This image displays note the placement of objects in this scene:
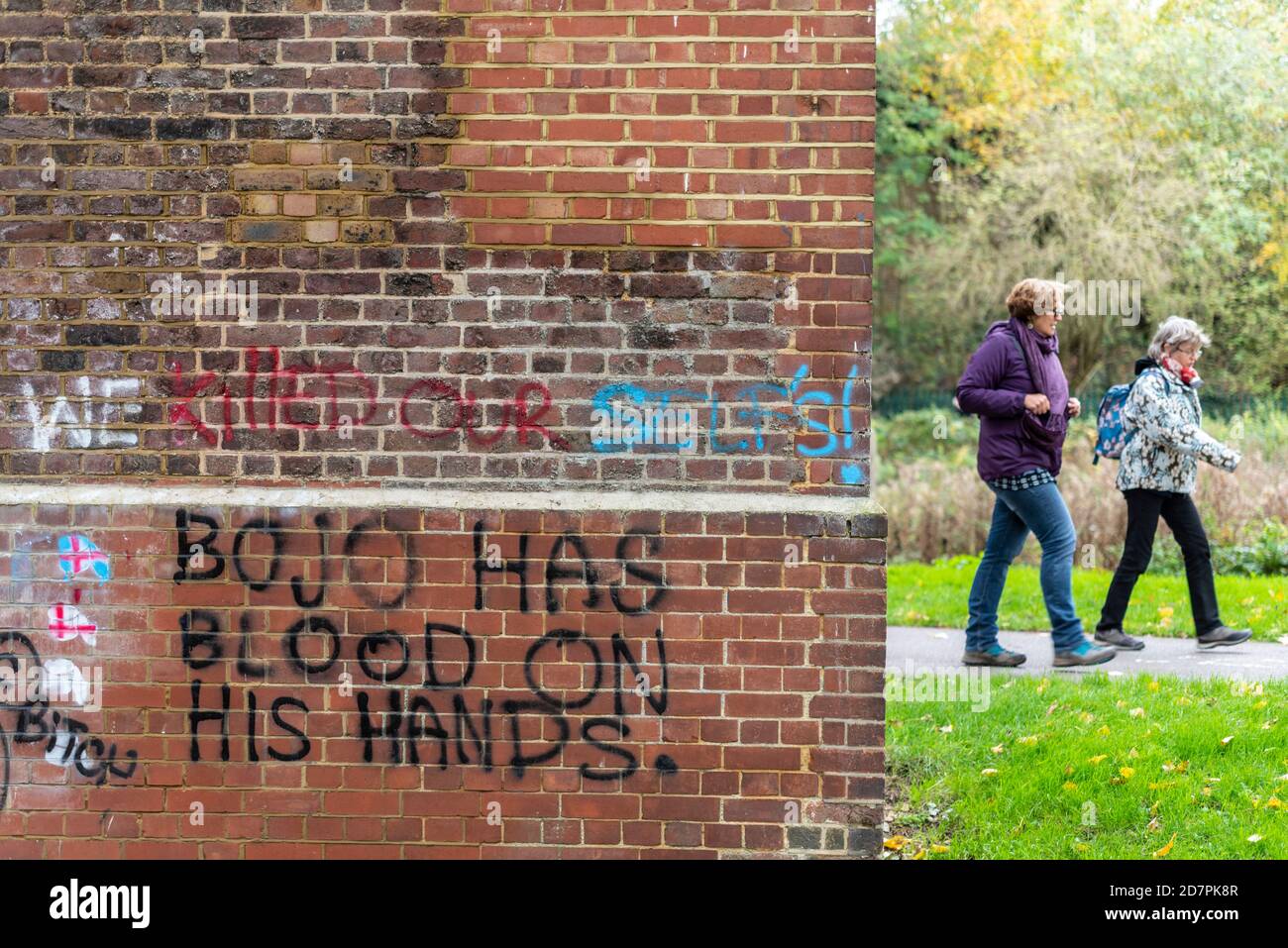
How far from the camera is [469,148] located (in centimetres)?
416

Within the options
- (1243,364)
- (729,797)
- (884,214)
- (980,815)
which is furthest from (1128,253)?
(729,797)

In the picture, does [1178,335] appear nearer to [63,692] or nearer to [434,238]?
[434,238]

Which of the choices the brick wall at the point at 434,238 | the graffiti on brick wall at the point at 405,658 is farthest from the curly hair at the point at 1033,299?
the graffiti on brick wall at the point at 405,658

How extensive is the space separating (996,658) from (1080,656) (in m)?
0.41

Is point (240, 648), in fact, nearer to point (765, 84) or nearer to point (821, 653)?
point (821, 653)

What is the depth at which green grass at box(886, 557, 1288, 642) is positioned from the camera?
287 inches

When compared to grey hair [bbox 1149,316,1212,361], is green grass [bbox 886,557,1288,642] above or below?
below

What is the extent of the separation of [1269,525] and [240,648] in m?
7.77

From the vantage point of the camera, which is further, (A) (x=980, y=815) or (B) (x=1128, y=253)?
(B) (x=1128, y=253)

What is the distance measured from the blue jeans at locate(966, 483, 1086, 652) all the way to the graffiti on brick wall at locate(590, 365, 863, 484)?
243 centimetres

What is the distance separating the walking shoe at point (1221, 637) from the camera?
21.9 ft

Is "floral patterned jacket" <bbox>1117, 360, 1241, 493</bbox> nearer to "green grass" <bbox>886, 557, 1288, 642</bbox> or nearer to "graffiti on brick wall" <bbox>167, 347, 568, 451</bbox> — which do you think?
"green grass" <bbox>886, 557, 1288, 642</bbox>

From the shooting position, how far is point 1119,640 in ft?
21.9

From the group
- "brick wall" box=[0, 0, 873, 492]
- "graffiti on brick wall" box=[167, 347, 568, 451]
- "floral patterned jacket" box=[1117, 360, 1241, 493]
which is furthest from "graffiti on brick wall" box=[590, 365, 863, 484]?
"floral patterned jacket" box=[1117, 360, 1241, 493]
